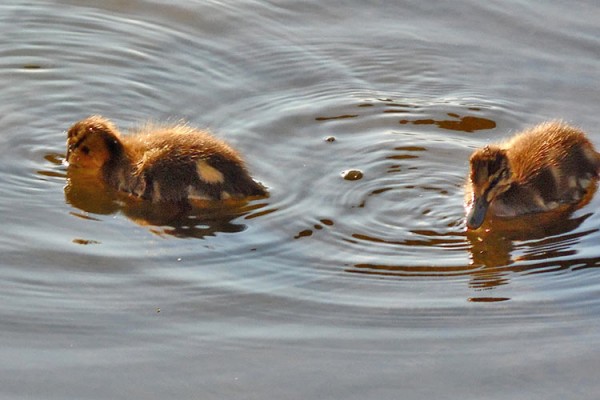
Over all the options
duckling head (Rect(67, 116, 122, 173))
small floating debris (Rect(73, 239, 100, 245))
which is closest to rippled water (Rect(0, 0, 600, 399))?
small floating debris (Rect(73, 239, 100, 245))

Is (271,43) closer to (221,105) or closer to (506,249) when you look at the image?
(221,105)

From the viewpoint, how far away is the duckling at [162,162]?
498cm

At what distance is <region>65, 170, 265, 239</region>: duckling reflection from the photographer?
4750 mm

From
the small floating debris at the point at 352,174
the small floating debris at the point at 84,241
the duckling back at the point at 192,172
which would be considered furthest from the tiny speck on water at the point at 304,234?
the small floating debris at the point at 84,241

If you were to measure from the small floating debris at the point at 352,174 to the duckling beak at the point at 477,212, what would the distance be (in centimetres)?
56

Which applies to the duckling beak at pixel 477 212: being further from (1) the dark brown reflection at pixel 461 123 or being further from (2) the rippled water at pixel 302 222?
(1) the dark brown reflection at pixel 461 123

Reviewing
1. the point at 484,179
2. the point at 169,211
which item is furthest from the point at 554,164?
the point at 169,211

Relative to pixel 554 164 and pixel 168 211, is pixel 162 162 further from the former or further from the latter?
pixel 554 164

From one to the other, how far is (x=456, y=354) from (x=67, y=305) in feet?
4.19

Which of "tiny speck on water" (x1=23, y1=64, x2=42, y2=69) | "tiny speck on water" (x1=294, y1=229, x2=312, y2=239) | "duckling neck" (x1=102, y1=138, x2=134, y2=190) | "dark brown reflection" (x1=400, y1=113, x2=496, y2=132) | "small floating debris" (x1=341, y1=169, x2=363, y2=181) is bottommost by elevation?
"tiny speck on water" (x1=294, y1=229, x2=312, y2=239)

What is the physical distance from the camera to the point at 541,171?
17.1 feet

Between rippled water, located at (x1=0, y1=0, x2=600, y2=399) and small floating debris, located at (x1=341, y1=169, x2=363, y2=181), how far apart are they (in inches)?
0.7

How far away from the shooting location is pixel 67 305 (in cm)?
406

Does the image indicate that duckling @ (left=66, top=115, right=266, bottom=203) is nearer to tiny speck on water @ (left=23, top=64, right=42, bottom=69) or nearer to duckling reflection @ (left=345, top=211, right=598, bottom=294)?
duckling reflection @ (left=345, top=211, right=598, bottom=294)
